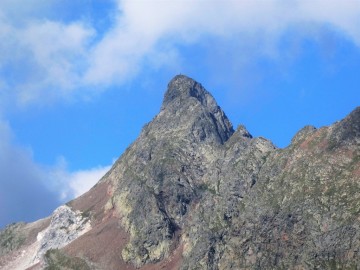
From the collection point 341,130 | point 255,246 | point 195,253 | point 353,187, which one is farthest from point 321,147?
point 195,253

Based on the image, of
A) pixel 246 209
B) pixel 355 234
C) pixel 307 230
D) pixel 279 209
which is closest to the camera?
pixel 355 234

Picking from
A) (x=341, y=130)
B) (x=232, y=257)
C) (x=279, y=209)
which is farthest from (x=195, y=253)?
(x=341, y=130)

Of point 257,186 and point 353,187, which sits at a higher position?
point 257,186

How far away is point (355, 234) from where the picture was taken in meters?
149

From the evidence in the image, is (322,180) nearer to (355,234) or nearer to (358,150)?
(358,150)

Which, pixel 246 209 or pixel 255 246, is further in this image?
pixel 246 209

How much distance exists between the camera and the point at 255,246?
169 m

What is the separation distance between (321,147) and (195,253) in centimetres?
5433

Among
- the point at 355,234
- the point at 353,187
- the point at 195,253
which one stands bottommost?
the point at 355,234

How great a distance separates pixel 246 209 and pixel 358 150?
130 ft

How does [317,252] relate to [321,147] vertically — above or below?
below

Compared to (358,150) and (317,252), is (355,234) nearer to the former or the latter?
(317,252)

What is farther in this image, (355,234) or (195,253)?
(195,253)

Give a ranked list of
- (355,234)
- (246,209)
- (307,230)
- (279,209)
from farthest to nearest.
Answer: (246,209) < (279,209) < (307,230) < (355,234)
